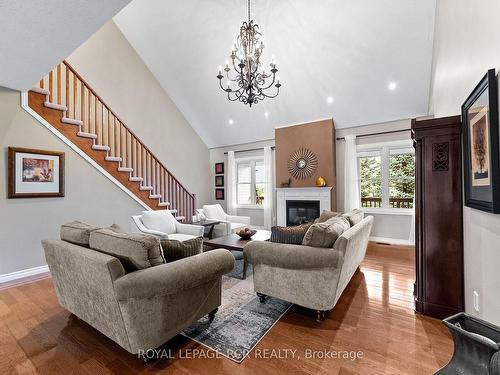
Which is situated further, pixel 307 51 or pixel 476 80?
pixel 307 51

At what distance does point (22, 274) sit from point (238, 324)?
3345 millimetres

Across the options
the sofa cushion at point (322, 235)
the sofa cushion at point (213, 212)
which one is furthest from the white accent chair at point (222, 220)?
the sofa cushion at point (322, 235)

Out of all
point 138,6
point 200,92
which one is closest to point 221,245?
point 200,92

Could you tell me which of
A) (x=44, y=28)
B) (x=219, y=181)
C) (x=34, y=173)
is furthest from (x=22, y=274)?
(x=219, y=181)

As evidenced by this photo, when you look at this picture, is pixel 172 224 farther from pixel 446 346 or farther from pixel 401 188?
pixel 401 188

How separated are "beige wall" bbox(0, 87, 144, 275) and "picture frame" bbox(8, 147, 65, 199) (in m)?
0.07

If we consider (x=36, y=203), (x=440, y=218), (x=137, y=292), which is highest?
(x=36, y=203)

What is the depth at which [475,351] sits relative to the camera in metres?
0.86

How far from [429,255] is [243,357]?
1.94 metres

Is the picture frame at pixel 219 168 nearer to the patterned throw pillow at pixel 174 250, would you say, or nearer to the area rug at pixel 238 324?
the area rug at pixel 238 324

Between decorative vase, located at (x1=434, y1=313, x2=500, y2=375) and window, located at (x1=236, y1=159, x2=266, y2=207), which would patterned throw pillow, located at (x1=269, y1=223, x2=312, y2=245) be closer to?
decorative vase, located at (x1=434, y1=313, x2=500, y2=375)

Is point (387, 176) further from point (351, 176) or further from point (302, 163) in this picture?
point (302, 163)

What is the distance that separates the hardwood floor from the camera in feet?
5.57

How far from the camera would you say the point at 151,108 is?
21.1ft
